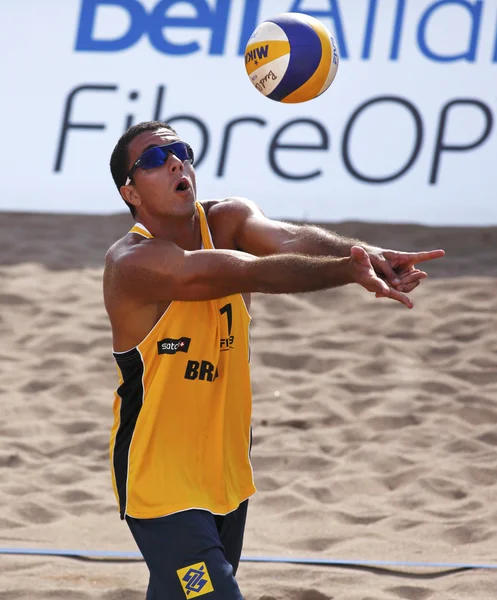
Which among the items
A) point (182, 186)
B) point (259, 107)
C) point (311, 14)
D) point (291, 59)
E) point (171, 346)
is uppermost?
point (311, 14)

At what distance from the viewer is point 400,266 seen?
3.00m

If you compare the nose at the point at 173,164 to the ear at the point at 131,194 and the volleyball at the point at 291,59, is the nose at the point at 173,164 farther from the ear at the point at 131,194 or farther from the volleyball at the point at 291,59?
the volleyball at the point at 291,59

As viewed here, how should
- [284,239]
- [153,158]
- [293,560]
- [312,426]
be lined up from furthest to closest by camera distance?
[312,426], [293,560], [284,239], [153,158]

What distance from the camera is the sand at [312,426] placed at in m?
4.29

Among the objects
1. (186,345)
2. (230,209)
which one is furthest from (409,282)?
(230,209)

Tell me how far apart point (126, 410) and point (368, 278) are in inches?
33.5

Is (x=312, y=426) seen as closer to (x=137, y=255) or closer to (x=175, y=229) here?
(x=175, y=229)

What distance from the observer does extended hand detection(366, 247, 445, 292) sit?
2.95 m

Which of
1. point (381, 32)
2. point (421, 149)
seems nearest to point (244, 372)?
point (421, 149)

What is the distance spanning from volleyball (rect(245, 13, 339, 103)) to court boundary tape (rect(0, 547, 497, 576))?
186cm

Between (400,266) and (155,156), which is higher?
(155,156)

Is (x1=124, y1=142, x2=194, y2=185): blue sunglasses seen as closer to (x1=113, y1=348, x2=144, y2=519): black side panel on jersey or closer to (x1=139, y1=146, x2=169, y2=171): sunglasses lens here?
(x1=139, y1=146, x2=169, y2=171): sunglasses lens

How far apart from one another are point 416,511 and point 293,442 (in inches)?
38.3

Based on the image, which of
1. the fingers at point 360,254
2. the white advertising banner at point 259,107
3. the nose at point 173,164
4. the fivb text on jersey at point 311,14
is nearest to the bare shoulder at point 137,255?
the nose at point 173,164
